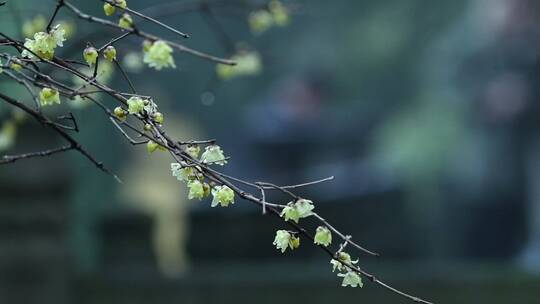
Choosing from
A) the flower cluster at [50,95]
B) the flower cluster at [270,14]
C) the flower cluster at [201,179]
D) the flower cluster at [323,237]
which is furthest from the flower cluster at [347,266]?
the flower cluster at [270,14]

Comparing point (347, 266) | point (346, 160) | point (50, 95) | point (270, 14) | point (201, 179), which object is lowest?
point (347, 266)

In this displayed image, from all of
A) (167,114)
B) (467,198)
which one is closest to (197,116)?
(167,114)

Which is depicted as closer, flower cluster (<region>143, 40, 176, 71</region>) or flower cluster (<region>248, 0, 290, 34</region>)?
flower cluster (<region>143, 40, 176, 71</region>)

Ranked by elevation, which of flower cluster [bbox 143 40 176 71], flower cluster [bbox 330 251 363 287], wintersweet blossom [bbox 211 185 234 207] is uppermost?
flower cluster [bbox 143 40 176 71]

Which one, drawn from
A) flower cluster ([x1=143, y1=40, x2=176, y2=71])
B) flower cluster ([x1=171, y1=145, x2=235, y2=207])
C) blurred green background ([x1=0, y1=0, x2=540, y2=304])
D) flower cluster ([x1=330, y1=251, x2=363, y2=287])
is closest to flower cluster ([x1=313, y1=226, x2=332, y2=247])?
flower cluster ([x1=330, y1=251, x2=363, y2=287])

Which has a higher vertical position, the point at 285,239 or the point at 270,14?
the point at 270,14

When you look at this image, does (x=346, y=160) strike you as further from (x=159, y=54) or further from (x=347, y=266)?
(x=159, y=54)

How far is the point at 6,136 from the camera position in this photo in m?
3.06

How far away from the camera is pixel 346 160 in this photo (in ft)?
17.3

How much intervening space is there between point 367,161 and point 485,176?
1.98 ft

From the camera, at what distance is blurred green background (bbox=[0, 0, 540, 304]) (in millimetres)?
4945

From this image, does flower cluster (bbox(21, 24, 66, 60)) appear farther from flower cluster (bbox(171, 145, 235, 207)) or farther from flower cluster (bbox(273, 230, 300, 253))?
flower cluster (bbox(273, 230, 300, 253))

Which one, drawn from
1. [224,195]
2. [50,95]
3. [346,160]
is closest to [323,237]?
[224,195]

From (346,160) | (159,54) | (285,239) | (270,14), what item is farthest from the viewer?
(346,160)
